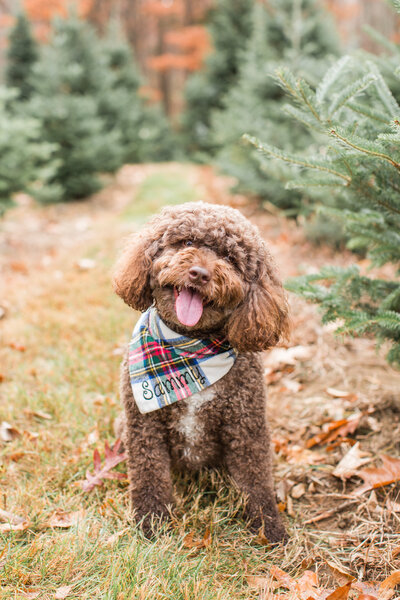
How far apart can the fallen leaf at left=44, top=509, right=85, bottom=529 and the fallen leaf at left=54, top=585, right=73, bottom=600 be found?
1.16 ft

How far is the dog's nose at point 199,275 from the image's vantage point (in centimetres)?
191

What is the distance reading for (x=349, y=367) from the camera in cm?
351

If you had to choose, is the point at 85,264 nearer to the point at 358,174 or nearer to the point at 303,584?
the point at 358,174

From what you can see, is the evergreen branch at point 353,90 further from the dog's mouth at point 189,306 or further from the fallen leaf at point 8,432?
the fallen leaf at point 8,432

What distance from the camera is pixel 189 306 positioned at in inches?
78.9

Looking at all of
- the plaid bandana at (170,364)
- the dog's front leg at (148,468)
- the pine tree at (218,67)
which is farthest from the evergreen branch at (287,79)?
the pine tree at (218,67)

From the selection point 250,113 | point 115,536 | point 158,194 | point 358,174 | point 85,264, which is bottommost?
point 158,194

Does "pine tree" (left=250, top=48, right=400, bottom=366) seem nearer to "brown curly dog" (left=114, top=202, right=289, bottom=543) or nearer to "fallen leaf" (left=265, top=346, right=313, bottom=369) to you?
"brown curly dog" (left=114, top=202, right=289, bottom=543)

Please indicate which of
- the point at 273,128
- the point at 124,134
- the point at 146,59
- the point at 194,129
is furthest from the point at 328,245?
the point at 146,59

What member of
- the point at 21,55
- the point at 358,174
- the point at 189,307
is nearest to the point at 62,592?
the point at 189,307

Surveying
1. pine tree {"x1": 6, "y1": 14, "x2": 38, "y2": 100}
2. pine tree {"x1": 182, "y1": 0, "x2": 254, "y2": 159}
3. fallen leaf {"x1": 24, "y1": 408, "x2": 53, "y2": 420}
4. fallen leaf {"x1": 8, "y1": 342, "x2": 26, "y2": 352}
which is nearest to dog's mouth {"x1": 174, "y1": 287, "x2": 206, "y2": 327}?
fallen leaf {"x1": 24, "y1": 408, "x2": 53, "y2": 420}

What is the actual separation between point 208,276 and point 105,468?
1221 millimetres

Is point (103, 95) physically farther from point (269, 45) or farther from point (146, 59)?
point (146, 59)

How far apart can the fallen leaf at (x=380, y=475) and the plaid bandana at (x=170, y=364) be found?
0.95 meters
